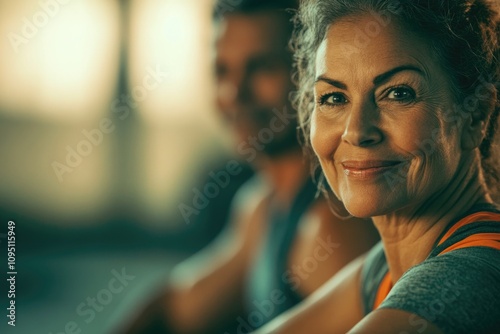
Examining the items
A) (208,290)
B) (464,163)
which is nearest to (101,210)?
(208,290)

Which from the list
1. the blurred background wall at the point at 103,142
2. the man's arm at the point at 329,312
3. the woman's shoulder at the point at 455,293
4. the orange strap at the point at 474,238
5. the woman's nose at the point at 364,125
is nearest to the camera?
the woman's shoulder at the point at 455,293

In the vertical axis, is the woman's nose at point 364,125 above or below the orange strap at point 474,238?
above

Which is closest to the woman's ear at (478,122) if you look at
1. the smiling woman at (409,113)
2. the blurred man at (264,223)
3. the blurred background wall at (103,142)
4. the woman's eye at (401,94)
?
the smiling woman at (409,113)

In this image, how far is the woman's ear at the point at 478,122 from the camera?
2.81ft

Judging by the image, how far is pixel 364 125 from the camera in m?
0.78

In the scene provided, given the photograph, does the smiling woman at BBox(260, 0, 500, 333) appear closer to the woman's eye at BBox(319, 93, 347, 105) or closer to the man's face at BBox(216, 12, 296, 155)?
the woman's eye at BBox(319, 93, 347, 105)

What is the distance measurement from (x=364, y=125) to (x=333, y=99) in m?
0.08

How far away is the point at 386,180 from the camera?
0.80 meters

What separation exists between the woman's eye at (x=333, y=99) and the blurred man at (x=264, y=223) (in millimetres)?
442

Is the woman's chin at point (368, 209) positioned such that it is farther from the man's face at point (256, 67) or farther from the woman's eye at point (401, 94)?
the man's face at point (256, 67)

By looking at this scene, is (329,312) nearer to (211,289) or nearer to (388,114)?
(388,114)

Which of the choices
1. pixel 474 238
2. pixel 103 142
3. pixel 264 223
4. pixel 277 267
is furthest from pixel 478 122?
pixel 103 142

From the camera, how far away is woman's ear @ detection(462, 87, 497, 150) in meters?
0.85

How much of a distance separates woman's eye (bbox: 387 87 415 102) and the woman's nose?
0.03 m
